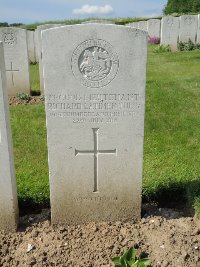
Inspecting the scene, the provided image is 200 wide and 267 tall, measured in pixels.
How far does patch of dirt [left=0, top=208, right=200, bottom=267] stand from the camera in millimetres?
2977

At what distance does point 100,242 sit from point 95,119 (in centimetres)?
109

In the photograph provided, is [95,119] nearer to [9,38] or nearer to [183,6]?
[9,38]

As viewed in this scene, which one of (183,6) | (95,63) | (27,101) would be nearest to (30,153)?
(95,63)

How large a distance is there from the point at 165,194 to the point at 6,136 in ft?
6.04

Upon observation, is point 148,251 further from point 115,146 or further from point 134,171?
point 115,146

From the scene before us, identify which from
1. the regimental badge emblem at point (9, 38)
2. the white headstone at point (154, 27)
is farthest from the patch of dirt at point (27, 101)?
the white headstone at point (154, 27)

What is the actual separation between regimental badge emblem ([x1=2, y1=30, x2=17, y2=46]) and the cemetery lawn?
1.49m

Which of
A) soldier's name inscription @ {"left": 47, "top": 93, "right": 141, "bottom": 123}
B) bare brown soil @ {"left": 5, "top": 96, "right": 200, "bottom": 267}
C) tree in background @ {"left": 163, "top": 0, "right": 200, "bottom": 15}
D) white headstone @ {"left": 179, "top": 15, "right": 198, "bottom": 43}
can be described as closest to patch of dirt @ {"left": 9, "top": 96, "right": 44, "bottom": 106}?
bare brown soil @ {"left": 5, "top": 96, "right": 200, "bottom": 267}

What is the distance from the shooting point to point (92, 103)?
301cm

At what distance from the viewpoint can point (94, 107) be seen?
303 cm

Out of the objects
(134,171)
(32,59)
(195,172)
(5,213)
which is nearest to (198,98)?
(195,172)

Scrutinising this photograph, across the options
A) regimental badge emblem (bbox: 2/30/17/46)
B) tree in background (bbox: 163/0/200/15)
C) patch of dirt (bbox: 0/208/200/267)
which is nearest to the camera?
patch of dirt (bbox: 0/208/200/267)

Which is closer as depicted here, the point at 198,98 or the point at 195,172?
the point at 195,172

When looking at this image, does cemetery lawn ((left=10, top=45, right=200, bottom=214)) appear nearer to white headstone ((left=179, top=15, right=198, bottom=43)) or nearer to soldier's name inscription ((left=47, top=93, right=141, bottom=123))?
soldier's name inscription ((left=47, top=93, right=141, bottom=123))
